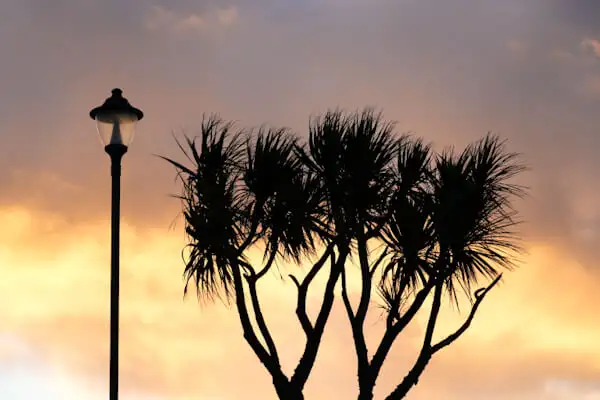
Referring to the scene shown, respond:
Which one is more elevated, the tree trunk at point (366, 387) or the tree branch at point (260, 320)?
the tree branch at point (260, 320)

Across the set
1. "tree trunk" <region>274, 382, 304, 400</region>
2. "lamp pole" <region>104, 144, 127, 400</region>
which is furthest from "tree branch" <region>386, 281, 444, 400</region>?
"lamp pole" <region>104, 144, 127, 400</region>

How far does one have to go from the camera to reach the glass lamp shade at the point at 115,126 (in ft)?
41.3

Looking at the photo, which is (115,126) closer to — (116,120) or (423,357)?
(116,120)

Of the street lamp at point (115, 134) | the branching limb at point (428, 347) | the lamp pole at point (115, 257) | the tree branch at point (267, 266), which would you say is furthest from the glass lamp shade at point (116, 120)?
the branching limb at point (428, 347)

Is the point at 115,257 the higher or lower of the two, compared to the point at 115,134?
lower

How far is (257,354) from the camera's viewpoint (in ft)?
60.6

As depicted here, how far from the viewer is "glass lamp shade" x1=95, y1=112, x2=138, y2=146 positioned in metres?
12.6

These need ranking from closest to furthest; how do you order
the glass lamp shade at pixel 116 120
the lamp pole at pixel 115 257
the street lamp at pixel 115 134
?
the lamp pole at pixel 115 257, the street lamp at pixel 115 134, the glass lamp shade at pixel 116 120

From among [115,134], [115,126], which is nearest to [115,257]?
[115,134]

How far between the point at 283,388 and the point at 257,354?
0.78 metres

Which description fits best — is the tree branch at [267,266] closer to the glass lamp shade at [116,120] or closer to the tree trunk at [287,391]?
the tree trunk at [287,391]

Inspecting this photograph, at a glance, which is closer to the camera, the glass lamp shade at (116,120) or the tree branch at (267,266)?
the glass lamp shade at (116,120)

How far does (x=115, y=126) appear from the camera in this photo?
12.6m

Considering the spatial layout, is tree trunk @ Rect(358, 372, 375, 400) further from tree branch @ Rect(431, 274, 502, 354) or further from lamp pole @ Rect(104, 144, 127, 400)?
lamp pole @ Rect(104, 144, 127, 400)
